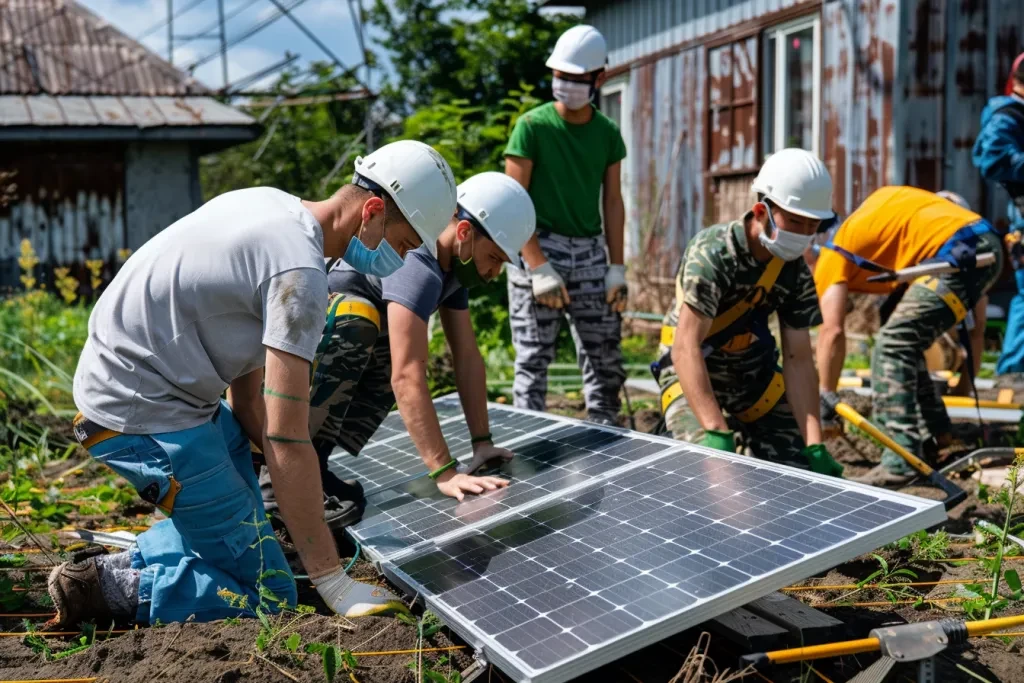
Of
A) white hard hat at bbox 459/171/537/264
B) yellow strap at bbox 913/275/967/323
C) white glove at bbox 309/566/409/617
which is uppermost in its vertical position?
white hard hat at bbox 459/171/537/264

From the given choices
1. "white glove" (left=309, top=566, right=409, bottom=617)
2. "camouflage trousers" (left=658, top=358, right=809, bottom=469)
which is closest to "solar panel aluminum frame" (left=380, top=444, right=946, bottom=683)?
"white glove" (left=309, top=566, right=409, bottom=617)

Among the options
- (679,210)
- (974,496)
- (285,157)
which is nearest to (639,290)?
(679,210)

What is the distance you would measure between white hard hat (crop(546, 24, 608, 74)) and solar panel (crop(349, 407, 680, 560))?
2.47 meters

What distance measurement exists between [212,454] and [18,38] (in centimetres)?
1701

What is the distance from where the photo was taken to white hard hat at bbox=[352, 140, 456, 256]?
3.61 metres

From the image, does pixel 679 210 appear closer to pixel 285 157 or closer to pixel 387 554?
pixel 387 554

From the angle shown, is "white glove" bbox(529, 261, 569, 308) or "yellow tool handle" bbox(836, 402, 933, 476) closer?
"yellow tool handle" bbox(836, 402, 933, 476)

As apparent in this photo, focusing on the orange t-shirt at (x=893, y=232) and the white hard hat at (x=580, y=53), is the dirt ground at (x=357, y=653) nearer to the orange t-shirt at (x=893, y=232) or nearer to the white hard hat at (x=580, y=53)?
the orange t-shirt at (x=893, y=232)

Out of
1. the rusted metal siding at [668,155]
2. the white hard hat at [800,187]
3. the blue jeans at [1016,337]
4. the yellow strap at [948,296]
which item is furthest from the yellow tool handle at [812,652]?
the rusted metal siding at [668,155]

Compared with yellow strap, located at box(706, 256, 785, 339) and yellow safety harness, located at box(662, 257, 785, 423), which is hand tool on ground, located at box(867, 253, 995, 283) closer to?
yellow safety harness, located at box(662, 257, 785, 423)

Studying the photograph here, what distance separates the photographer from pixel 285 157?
1136 inches

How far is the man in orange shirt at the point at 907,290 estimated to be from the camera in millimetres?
6137

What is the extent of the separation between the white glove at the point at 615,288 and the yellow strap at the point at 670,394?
2.62 ft

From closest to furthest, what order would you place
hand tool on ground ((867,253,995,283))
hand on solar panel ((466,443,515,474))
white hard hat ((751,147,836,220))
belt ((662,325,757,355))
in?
hand on solar panel ((466,443,515,474)), white hard hat ((751,147,836,220)), belt ((662,325,757,355)), hand tool on ground ((867,253,995,283))
